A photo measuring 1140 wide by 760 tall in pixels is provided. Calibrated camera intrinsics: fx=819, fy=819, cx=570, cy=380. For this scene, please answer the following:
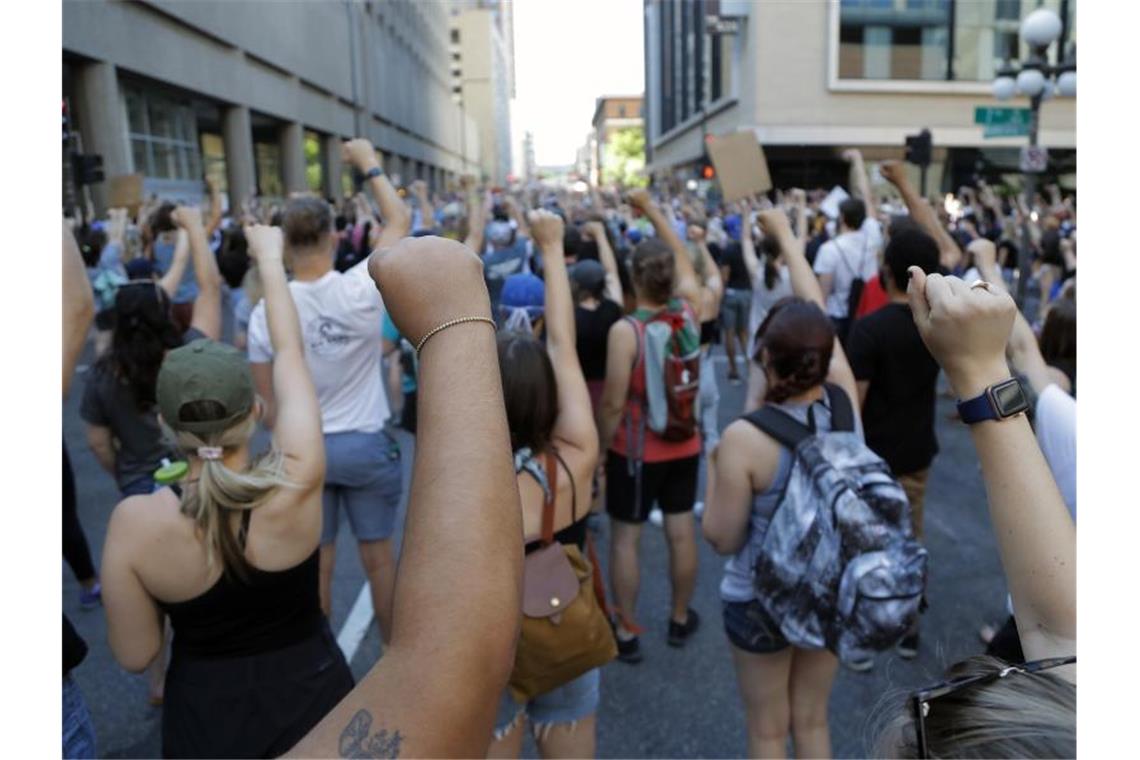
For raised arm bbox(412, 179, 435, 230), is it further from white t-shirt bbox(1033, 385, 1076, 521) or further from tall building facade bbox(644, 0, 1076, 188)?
tall building facade bbox(644, 0, 1076, 188)

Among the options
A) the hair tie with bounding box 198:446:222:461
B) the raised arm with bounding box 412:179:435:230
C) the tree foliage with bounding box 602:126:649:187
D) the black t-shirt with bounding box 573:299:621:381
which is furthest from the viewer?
the tree foliage with bounding box 602:126:649:187

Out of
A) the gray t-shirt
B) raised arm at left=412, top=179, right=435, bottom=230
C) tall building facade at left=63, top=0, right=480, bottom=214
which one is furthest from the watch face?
tall building facade at left=63, top=0, right=480, bottom=214

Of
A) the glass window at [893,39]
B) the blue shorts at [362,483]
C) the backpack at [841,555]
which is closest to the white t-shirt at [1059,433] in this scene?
the backpack at [841,555]

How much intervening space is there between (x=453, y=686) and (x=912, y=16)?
3185cm

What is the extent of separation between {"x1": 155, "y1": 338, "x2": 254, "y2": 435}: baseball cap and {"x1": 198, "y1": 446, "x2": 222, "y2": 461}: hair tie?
5cm

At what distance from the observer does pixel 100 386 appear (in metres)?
3.52

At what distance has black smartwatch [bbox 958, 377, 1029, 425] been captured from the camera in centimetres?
105

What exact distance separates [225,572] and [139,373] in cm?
187

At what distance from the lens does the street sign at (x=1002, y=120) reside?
9961mm

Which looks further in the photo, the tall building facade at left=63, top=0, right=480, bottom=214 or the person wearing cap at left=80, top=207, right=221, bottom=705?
the tall building facade at left=63, top=0, right=480, bottom=214

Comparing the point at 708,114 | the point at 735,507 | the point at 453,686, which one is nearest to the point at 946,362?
the point at 453,686

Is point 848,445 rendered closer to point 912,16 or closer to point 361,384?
point 361,384

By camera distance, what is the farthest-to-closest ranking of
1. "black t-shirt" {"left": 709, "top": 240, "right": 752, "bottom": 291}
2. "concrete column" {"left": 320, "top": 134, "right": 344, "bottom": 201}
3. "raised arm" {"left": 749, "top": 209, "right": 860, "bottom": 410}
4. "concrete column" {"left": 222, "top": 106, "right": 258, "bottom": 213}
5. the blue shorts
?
"concrete column" {"left": 320, "top": 134, "right": 344, "bottom": 201} → "concrete column" {"left": 222, "top": 106, "right": 258, "bottom": 213} → "black t-shirt" {"left": 709, "top": 240, "right": 752, "bottom": 291} → the blue shorts → "raised arm" {"left": 749, "top": 209, "right": 860, "bottom": 410}

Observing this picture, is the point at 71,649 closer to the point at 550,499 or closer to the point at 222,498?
the point at 222,498
